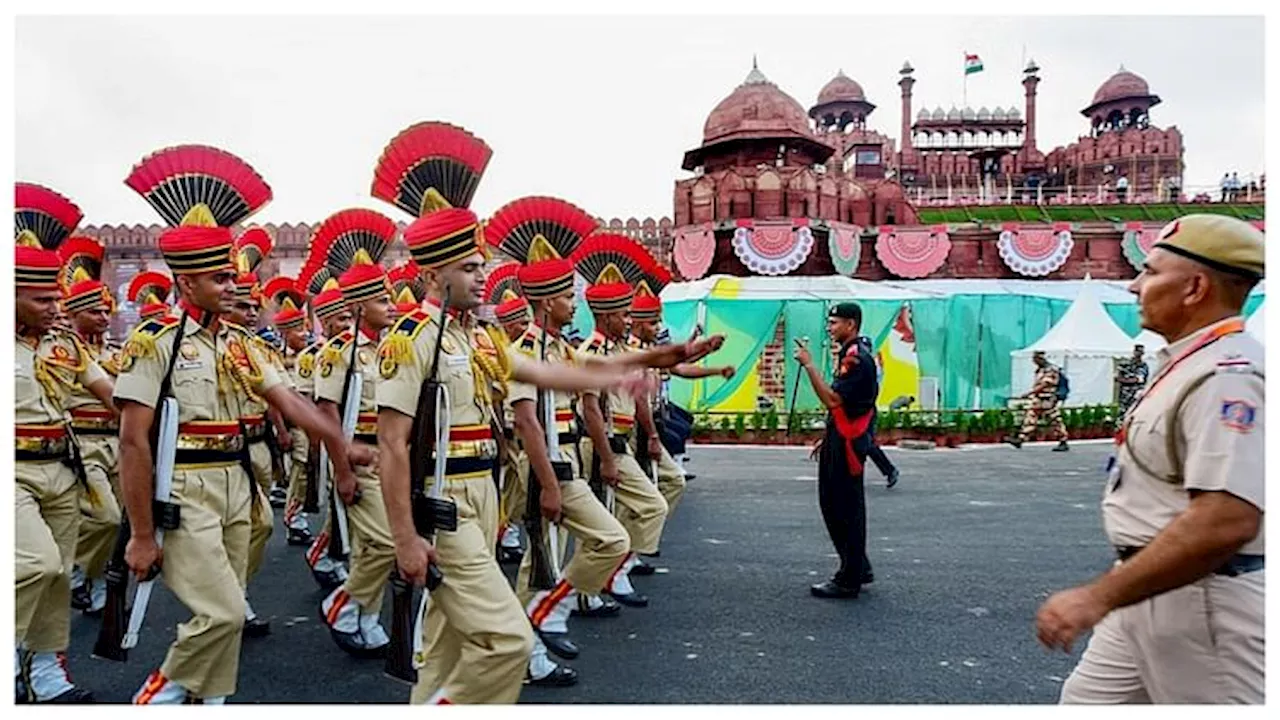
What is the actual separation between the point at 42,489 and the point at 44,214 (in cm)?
179

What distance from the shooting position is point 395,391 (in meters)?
2.97

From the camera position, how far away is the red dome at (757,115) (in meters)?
20.9

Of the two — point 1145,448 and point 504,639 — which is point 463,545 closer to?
point 504,639

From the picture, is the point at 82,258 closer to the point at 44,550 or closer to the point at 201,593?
the point at 44,550

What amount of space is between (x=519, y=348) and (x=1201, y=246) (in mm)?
3288

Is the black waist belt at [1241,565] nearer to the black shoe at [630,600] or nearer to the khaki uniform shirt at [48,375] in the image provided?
the black shoe at [630,600]

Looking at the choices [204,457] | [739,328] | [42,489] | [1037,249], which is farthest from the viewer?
[1037,249]

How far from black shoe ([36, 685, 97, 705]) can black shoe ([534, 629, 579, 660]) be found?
1825mm

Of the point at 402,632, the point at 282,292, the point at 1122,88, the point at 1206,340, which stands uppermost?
the point at 1122,88

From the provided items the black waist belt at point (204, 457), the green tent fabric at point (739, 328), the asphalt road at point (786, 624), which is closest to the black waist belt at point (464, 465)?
the black waist belt at point (204, 457)

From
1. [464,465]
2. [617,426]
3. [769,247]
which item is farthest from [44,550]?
[769,247]

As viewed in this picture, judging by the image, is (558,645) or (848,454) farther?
(848,454)

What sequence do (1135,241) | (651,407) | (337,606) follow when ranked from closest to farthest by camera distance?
(337,606) < (651,407) < (1135,241)

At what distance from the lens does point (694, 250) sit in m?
18.7
